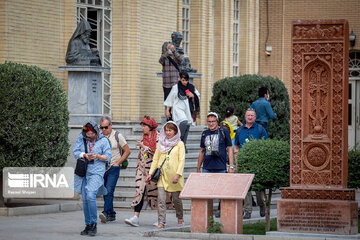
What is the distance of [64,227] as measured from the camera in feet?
44.5

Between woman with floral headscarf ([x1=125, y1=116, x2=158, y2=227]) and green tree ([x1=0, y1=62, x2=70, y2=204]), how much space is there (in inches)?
74.8

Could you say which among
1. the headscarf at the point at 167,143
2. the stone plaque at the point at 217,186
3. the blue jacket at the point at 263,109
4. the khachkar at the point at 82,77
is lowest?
the stone plaque at the point at 217,186

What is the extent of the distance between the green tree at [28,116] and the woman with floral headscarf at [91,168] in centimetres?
222

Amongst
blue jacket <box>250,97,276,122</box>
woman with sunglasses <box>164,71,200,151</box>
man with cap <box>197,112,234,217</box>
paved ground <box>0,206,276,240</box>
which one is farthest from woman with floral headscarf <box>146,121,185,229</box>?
blue jacket <box>250,97,276,122</box>

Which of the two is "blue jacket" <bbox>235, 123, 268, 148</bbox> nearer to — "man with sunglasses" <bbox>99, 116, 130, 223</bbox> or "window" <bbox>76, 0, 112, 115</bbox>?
"man with sunglasses" <bbox>99, 116, 130, 223</bbox>

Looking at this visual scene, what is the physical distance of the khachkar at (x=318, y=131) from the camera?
1216 centimetres

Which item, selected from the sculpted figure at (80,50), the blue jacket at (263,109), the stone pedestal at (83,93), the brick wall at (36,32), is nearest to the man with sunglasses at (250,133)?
the blue jacket at (263,109)

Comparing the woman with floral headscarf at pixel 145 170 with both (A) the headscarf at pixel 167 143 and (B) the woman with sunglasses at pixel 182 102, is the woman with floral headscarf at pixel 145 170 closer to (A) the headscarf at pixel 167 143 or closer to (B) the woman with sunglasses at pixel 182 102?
(A) the headscarf at pixel 167 143

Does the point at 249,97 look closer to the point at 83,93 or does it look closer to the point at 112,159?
the point at 83,93

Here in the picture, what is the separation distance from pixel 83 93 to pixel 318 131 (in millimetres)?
7673

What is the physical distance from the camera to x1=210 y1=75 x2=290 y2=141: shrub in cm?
2209

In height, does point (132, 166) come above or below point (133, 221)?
above

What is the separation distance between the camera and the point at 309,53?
1233 centimetres

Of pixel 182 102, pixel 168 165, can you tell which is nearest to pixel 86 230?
pixel 168 165
